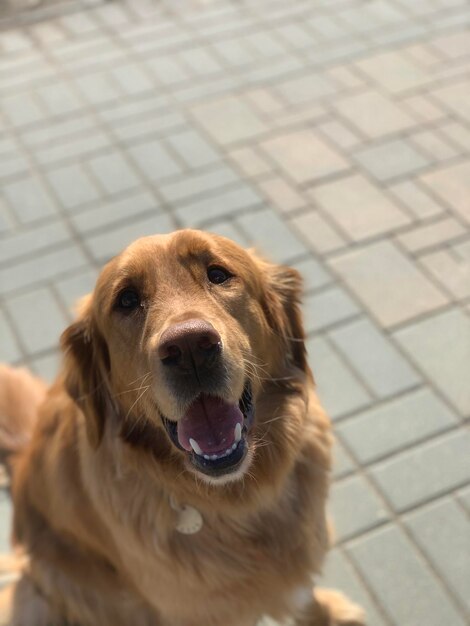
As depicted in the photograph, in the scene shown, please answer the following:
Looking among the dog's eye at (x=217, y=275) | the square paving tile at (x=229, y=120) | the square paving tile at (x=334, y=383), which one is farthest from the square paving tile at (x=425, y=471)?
the square paving tile at (x=229, y=120)

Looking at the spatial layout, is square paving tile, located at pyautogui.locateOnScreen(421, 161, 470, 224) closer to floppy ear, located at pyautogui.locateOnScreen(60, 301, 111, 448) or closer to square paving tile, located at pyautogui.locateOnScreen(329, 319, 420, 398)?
square paving tile, located at pyautogui.locateOnScreen(329, 319, 420, 398)

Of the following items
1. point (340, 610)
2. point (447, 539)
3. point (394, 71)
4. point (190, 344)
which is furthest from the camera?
point (394, 71)

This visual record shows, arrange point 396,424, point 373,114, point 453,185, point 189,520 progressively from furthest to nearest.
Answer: point 373,114, point 453,185, point 396,424, point 189,520

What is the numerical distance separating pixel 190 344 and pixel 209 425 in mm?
320

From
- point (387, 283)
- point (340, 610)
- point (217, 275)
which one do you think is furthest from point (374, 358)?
point (217, 275)

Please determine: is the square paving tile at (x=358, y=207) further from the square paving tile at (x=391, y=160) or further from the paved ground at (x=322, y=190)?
the square paving tile at (x=391, y=160)

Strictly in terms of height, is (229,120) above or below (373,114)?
below

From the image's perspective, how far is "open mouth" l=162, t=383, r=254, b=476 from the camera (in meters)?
2.07

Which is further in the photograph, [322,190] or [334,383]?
[322,190]

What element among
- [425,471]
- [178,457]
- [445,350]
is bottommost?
[425,471]

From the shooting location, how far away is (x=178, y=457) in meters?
2.24

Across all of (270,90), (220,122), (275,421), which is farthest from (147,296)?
(270,90)

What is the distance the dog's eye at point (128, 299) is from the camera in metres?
2.20

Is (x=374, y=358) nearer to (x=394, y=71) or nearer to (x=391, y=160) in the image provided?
(x=391, y=160)
